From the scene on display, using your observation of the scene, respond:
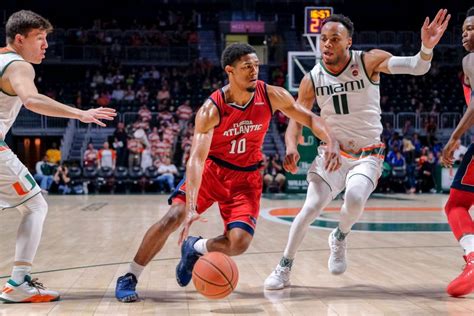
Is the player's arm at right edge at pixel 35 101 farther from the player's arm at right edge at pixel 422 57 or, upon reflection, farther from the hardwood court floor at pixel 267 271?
the player's arm at right edge at pixel 422 57

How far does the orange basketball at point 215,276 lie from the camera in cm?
400

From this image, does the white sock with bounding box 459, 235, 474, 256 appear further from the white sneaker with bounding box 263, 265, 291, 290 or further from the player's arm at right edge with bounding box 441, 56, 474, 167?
the white sneaker with bounding box 263, 265, 291, 290

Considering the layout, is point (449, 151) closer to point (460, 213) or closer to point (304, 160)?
point (460, 213)

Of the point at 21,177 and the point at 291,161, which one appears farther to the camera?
the point at 291,161

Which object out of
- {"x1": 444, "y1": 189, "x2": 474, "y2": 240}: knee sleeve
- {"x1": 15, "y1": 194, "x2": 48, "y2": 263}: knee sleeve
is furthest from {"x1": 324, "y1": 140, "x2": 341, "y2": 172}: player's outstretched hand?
{"x1": 15, "y1": 194, "x2": 48, "y2": 263}: knee sleeve

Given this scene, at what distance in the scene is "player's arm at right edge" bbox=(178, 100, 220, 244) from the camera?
3877mm

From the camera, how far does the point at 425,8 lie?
2989 centimetres

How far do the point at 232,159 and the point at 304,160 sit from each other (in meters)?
11.6

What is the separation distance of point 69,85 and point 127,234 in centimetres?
1720

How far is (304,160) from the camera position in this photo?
16203 millimetres

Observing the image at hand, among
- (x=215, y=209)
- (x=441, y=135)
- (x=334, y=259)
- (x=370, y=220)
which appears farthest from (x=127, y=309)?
(x=441, y=135)

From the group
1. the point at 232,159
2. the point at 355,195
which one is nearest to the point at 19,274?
the point at 232,159

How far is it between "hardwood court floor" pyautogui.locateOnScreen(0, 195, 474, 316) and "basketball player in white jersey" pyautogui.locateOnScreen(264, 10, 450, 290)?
36 cm

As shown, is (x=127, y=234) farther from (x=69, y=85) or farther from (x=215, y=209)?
(x=69, y=85)
